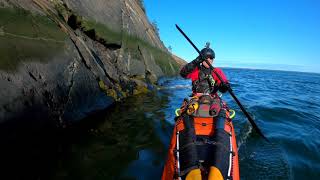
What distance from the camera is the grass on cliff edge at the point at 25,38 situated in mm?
Answer: 6508

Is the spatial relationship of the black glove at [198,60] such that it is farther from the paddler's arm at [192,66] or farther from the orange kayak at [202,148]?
the orange kayak at [202,148]

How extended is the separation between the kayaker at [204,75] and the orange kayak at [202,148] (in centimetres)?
189

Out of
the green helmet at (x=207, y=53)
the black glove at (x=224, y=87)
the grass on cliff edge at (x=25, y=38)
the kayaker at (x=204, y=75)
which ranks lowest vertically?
the black glove at (x=224, y=87)

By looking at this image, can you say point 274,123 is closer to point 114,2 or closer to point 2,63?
point 2,63

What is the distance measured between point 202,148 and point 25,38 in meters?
5.49

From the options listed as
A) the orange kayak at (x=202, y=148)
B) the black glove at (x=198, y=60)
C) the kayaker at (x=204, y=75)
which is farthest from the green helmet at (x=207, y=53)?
the orange kayak at (x=202, y=148)

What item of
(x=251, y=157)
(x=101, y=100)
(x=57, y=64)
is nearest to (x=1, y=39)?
(x=57, y=64)

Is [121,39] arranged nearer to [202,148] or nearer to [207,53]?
[207,53]

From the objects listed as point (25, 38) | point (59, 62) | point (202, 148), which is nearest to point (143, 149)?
point (202, 148)

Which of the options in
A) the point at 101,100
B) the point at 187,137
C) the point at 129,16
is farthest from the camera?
the point at 129,16

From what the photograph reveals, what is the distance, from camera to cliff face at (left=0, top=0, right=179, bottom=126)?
6.45m

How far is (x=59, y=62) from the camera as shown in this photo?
8344 millimetres

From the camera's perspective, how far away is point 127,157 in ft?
23.4

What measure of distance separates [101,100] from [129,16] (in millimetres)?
10389
